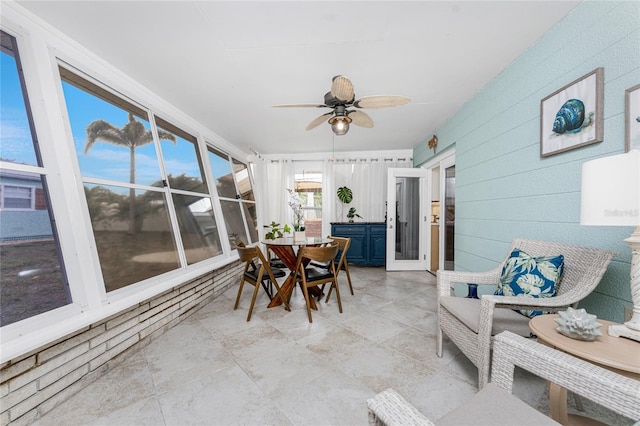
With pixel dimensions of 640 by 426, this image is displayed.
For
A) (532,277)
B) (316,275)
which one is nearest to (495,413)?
(532,277)

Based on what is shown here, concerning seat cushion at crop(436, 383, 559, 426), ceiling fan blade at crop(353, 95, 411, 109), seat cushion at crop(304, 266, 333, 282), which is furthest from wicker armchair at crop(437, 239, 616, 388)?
ceiling fan blade at crop(353, 95, 411, 109)

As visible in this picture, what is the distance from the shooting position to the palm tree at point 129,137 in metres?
2.18

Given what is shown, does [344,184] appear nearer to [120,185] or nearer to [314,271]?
[314,271]

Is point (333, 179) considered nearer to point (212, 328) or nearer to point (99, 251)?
point (212, 328)

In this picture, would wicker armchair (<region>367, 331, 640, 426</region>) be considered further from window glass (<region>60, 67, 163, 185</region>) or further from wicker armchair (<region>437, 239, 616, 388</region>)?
window glass (<region>60, 67, 163, 185</region>)

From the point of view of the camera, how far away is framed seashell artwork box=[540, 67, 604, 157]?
1503 millimetres

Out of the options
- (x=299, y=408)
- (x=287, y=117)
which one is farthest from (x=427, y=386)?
(x=287, y=117)

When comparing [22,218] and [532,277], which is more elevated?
[22,218]

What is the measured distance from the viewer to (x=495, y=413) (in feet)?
2.72

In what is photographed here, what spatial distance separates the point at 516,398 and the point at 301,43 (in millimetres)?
2412

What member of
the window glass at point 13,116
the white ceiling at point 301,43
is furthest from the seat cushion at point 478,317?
the window glass at point 13,116

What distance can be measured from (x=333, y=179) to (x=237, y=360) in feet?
13.5

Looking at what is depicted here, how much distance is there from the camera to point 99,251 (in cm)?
202

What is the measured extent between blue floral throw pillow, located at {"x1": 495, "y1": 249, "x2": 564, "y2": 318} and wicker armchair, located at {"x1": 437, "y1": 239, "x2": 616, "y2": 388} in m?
0.06
